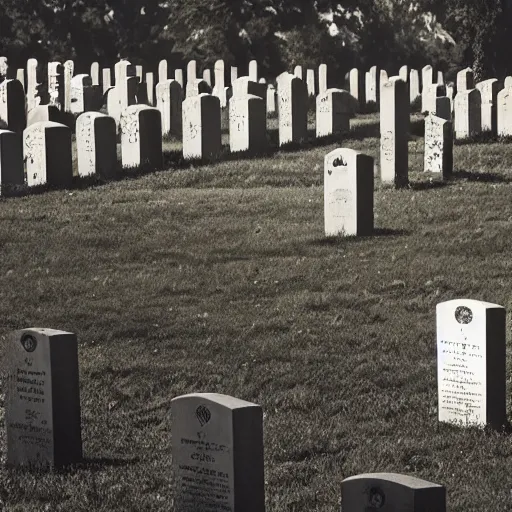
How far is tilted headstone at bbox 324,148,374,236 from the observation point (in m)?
16.3

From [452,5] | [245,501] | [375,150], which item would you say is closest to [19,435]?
[245,501]

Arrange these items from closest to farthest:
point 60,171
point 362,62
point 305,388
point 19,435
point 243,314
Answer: point 19,435 < point 305,388 < point 243,314 < point 60,171 < point 362,62

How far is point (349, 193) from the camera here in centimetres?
1639

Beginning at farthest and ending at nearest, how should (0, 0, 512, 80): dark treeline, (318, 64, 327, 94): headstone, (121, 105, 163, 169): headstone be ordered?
(0, 0, 512, 80): dark treeline
(318, 64, 327, 94): headstone
(121, 105, 163, 169): headstone

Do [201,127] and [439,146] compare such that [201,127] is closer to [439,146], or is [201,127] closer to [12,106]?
[439,146]

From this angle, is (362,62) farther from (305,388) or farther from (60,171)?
(305,388)

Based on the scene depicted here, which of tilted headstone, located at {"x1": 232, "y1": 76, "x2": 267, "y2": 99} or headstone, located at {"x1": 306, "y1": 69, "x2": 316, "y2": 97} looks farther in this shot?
headstone, located at {"x1": 306, "y1": 69, "x2": 316, "y2": 97}

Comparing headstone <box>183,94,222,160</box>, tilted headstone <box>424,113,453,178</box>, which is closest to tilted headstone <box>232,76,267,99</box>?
headstone <box>183,94,222,160</box>

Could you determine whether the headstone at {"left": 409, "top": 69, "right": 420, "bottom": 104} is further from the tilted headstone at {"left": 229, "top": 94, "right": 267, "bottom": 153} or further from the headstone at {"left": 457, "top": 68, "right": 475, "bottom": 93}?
the tilted headstone at {"left": 229, "top": 94, "right": 267, "bottom": 153}

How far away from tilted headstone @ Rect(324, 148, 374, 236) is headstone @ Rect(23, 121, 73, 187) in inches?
230

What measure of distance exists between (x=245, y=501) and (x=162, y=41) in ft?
157

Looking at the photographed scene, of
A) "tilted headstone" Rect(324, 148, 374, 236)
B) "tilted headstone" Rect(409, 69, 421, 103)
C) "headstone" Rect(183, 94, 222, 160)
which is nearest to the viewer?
"tilted headstone" Rect(324, 148, 374, 236)

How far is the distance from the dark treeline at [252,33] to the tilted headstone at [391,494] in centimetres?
4005

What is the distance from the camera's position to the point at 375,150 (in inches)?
925
